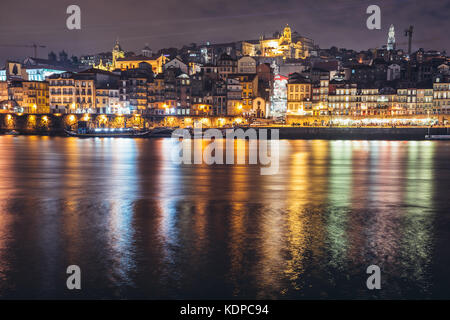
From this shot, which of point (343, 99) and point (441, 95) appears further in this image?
point (343, 99)

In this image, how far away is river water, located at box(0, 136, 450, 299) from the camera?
9641mm

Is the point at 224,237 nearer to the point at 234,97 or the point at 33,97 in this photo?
the point at 234,97

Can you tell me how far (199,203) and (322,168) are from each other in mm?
17829

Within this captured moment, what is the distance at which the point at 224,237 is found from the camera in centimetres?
1354

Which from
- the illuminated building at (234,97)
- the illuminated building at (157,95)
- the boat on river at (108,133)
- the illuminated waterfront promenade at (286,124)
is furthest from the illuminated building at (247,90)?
the boat on river at (108,133)

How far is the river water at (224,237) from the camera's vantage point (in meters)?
9.64

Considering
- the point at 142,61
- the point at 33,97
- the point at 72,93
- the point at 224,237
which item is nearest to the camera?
the point at 224,237

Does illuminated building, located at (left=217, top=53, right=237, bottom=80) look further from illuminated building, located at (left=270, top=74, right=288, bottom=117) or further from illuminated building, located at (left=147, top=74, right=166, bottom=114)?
illuminated building, located at (left=147, top=74, right=166, bottom=114)

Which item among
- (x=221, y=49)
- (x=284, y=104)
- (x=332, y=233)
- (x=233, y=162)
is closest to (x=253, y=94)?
(x=284, y=104)

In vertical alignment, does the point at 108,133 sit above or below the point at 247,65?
below

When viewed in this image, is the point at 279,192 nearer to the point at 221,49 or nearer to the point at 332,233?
the point at 332,233

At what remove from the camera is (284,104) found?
104812 millimetres

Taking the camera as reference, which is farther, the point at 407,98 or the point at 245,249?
the point at 407,98

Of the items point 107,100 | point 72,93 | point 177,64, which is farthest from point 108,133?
point 177,64
